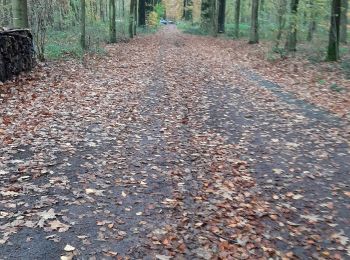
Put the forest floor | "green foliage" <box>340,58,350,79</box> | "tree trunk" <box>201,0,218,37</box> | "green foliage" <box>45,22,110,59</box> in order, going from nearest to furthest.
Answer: the forest floor, "green foliage" <box>340,58,350,79</box>, "green foliage" <box>45,22,110,59</box>, "tree trunk" <box>201,0,218,37</box>

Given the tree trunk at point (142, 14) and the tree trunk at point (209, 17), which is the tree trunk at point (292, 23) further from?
the tree trunk at point (142, 14)

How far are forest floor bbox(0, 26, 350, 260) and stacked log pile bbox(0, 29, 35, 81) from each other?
1.68ft

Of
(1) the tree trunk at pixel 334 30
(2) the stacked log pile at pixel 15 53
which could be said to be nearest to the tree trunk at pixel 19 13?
(2) the stacked log pile at pixel 15 53

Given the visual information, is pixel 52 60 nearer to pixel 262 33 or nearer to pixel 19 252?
pixel 19 252

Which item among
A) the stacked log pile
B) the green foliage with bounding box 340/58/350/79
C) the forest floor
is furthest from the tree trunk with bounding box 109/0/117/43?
the green foliage with bounding box 340/58/350/79

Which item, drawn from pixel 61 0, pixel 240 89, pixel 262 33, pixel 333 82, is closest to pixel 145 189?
pixel 240 89

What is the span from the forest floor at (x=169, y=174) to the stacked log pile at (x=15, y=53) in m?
0.51

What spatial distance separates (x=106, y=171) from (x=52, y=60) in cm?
1102

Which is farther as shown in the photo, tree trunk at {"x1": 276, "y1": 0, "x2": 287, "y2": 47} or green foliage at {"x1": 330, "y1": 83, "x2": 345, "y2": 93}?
tree trunk at {"x1": 276, "y1": 0, "x2": 287, "y2": 47}

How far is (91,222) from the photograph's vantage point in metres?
5.11

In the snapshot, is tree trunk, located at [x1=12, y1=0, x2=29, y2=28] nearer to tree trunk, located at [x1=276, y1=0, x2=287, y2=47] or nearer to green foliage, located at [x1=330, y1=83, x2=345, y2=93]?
green foliage, located at [x1=330, y1=83, x2=345, y2=93]

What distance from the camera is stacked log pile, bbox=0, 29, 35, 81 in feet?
38.0

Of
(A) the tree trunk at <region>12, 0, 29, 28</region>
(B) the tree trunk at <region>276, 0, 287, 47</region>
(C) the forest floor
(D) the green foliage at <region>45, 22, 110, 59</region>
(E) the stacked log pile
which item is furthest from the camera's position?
(B) the tree trunk at <region>276, 0, 287, 47</region>

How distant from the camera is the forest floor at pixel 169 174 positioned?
15.6 ft
